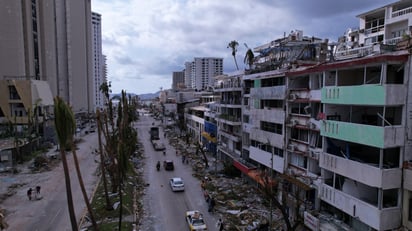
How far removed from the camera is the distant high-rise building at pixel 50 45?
202ft

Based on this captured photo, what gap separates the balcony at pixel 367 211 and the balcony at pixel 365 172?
1.18 metres

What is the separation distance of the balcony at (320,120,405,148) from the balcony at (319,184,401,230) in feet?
10.6

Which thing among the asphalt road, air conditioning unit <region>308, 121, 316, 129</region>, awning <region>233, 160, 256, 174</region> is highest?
air conditioning unit <region>308, 121, 316, 129</region>

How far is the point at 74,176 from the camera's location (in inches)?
1468

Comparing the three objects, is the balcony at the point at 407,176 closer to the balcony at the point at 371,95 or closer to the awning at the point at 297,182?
the balcony at the point at 371,95

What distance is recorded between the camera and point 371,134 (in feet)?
47.2

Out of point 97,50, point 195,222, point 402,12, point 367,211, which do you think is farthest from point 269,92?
point 97,50

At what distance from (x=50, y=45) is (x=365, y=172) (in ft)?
283

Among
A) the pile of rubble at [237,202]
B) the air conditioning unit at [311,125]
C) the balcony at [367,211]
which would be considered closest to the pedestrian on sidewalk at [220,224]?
the pile of rubble at [237,202]

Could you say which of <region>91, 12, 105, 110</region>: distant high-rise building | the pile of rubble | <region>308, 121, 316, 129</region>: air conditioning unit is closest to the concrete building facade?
<region>91, 12, 105, 110</region>: distant high-rise building

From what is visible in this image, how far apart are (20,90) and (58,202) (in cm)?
3893

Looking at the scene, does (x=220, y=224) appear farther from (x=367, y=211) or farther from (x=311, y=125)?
(x=367, y=211)

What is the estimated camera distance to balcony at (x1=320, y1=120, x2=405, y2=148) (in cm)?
1381

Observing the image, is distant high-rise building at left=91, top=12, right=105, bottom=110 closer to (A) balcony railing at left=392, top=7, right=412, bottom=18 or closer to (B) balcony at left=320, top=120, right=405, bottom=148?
(A) balcony railing at left=392, top=7, right=412, bottom=18
